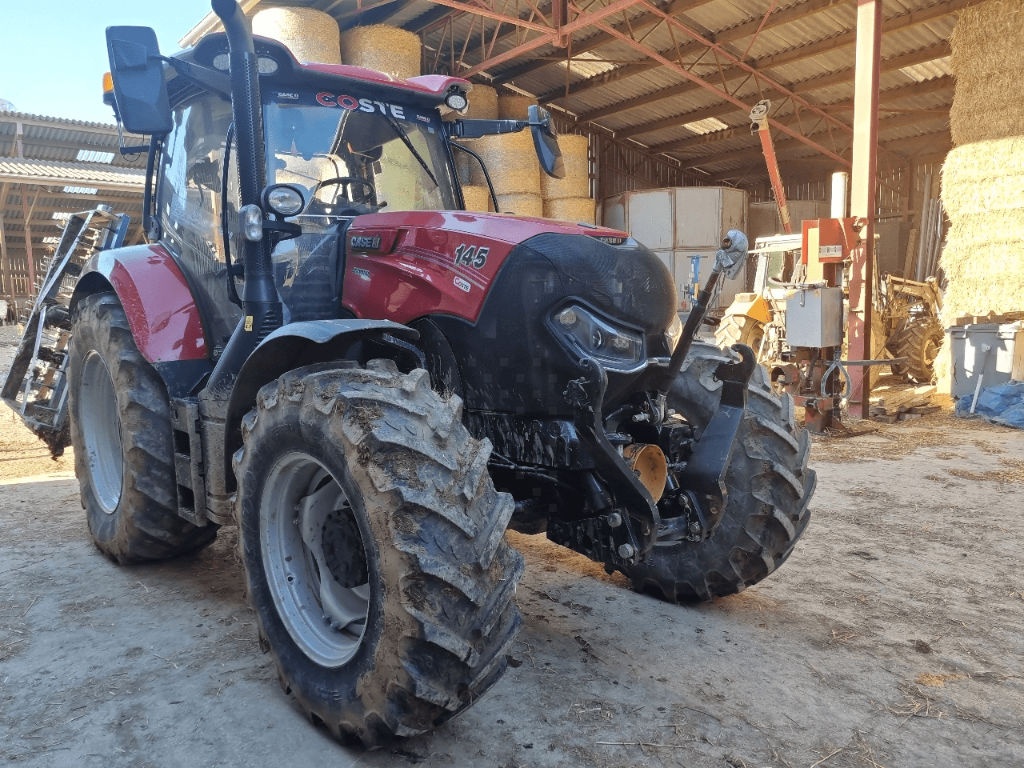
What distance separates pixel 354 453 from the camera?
1975 millimetres

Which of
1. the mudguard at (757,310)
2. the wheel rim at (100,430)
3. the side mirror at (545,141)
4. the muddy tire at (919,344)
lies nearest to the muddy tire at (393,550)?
the side mirror at (545,141)

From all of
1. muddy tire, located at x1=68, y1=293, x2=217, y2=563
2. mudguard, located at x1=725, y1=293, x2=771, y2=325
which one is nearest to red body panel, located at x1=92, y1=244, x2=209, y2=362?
muddy tire, located at x1=68, y1=293, x2=217, y2=563

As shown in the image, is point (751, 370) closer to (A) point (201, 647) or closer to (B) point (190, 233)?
(A) point (201, 647)

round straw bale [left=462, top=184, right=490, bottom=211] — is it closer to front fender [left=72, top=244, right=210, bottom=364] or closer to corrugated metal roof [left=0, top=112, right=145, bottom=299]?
front fender [left=72, top=244, right=210, bottom=364]

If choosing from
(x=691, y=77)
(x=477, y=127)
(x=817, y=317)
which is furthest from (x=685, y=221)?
(x=477, y=127)

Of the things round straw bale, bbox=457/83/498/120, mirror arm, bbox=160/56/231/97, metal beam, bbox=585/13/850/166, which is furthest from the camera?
round straw bale, bbox=457/83/498/120

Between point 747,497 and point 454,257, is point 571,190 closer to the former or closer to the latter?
point 747,497

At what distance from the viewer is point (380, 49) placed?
407 inches

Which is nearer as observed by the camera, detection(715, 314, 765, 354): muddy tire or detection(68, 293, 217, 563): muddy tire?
detection(68, 293, 217, 563): muddy tire

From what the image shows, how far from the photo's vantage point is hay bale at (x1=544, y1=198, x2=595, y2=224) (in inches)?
571

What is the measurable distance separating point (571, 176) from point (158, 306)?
39.6 ft

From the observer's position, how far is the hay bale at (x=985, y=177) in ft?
29.3

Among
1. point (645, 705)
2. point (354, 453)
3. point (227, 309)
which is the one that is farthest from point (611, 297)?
point (227, 309)

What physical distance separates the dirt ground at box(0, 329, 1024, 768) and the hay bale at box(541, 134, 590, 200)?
11.1m
